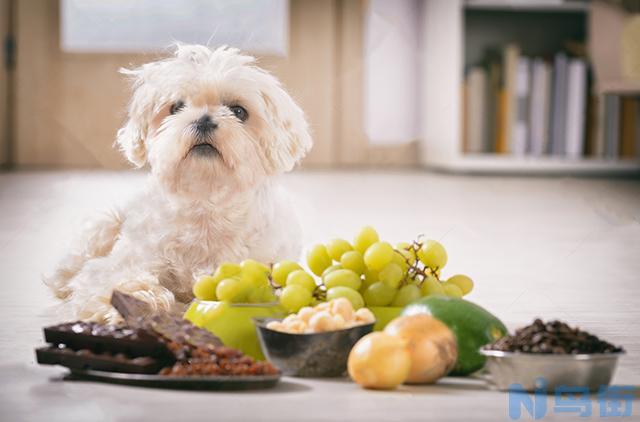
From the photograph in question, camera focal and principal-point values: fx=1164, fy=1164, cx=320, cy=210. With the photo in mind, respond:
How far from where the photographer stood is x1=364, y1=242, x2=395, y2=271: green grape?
5.70ft

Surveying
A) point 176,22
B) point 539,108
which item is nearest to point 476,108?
point 539,108

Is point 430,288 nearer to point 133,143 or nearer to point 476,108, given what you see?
point 133,143

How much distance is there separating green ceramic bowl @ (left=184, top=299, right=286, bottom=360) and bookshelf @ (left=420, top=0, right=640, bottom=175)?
4290 millimetres

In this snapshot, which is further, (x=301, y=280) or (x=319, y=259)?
(x=319, y=259)

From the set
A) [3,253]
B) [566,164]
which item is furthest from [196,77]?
[566,164]

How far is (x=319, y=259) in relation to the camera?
1880mm

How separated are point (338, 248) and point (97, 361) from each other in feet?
1.68

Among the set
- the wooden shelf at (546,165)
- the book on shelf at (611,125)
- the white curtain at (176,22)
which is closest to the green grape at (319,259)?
the wooden shelf at (546,165)

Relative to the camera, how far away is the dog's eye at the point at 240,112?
2.06 m

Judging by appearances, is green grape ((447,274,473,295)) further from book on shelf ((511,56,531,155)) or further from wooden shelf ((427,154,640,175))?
book on shelf ((511,56,531,155))

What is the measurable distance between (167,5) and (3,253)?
409 cm

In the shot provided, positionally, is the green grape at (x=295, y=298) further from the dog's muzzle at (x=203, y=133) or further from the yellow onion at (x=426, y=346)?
the dog's muzzle at (x=203, y=133)

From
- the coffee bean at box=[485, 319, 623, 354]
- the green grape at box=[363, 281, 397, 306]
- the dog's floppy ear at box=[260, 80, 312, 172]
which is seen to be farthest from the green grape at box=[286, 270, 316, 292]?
the dog's floppy ear at box=[260, 80, 312, 172]

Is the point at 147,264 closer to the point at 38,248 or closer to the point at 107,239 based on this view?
the point at 107,239
